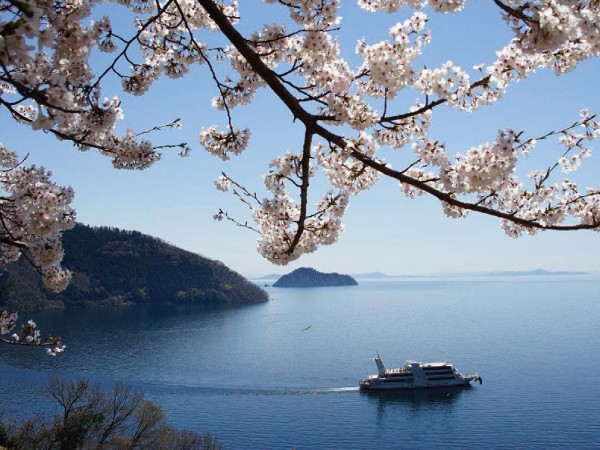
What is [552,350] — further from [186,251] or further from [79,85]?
[186,251]

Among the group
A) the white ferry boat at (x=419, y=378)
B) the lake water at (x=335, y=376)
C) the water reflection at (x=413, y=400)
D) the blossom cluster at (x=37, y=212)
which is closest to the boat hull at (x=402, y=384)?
the white ferry boat at (x=419, y=378)

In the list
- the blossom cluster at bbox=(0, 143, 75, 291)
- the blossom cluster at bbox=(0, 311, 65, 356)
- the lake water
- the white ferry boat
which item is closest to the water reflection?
the lake water

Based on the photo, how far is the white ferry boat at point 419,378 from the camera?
131ft

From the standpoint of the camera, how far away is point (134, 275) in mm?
117812

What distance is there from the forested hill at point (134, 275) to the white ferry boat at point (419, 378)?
76.9 m

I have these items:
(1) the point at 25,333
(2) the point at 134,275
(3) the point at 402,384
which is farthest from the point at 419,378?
(2) the point at 134,275

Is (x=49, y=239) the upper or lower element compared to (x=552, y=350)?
upper

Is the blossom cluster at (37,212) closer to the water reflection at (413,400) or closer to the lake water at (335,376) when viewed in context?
the lake water at (335,376)

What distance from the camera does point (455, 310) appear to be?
327 ft

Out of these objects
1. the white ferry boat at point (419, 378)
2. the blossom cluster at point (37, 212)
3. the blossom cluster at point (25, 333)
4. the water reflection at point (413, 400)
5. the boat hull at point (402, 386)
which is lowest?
the water reflection at point (413, 400)

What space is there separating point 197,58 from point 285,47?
3.55 feet

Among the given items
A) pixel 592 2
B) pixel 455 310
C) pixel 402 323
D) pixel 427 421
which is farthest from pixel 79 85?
pixel 455 310

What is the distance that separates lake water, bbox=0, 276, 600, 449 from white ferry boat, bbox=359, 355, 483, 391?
110cm

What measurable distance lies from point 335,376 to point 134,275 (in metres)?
84.7
